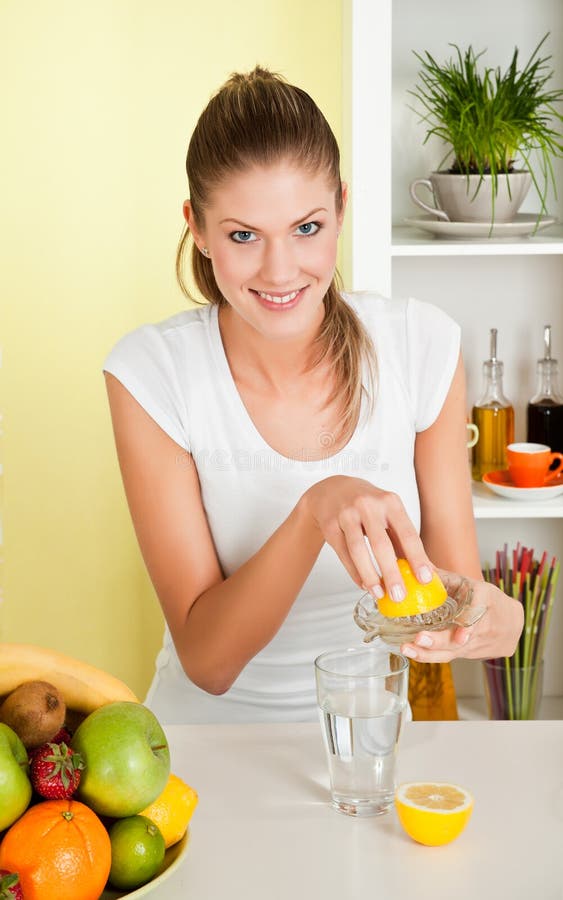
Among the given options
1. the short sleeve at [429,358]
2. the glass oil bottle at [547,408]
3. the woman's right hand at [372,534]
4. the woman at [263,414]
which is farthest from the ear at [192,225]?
the glass oil bottle at [547,408]

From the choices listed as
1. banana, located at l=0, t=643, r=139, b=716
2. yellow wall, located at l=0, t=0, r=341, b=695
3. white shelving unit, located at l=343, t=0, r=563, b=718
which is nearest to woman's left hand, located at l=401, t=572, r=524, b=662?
banana, located at l=0, t=643, r=139, b=716

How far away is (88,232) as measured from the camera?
2.30 m

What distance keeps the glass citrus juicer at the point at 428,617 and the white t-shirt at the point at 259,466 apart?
40 cm

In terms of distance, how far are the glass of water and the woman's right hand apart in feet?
0.28

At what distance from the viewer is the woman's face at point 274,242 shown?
1359 millimetres

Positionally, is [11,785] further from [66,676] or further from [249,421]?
[249,421]

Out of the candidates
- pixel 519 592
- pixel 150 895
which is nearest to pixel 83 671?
pixel 150 895

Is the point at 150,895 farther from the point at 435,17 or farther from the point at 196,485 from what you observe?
the point at 435,17

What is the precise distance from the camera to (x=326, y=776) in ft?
3.61

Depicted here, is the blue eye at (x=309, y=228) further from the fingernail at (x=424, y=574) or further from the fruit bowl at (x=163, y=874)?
the fruit bowl at (x=163, y=874)

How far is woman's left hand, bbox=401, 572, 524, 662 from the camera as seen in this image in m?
1.11

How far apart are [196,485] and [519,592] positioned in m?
0.87

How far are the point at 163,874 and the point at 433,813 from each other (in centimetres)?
24

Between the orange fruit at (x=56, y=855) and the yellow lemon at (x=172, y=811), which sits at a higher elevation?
the orange fruit at (x=56, y=855)
